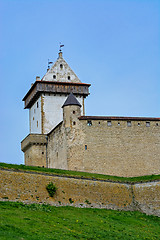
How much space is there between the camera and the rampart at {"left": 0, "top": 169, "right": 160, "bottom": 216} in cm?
3366

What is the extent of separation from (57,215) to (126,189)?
1267 centimetres

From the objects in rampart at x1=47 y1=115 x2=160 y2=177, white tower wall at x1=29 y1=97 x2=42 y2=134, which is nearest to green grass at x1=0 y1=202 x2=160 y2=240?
rampart at x1=47 y1=115 x2=160 y2=177

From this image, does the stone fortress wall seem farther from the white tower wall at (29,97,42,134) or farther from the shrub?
the shrub

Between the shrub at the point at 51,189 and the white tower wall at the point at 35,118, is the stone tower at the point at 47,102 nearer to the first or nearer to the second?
the white tower wall at the point at 35,118

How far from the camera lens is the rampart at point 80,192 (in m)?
33.7

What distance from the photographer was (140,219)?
38000 mm

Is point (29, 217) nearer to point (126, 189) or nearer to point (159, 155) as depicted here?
point (126, 189)

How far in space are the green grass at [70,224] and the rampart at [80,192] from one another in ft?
4.11

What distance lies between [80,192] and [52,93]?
1031 inches

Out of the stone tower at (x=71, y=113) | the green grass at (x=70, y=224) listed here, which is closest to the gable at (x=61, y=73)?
the stone tower at (x=71, y=113)

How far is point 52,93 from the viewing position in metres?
62.7

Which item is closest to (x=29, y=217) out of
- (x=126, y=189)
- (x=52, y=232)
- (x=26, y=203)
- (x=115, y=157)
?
(x=52, y=232)

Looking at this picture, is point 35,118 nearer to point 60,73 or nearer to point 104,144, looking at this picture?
point 60,73

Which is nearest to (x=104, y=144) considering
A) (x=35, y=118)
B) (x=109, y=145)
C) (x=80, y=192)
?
(x=109, y=145)
